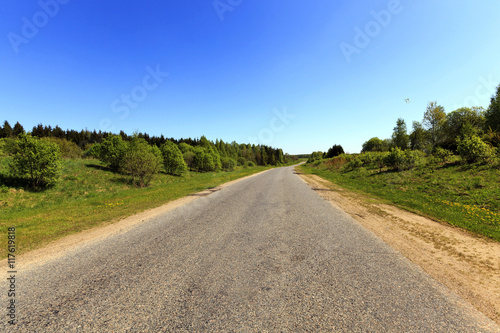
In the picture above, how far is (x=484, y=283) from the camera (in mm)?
3773

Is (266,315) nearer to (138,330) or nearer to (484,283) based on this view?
(138,330)

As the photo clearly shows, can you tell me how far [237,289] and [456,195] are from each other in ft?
49.7

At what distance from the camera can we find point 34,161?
19.1 m

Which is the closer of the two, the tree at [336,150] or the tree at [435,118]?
the tree at [435,118]

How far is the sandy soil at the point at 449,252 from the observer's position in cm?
352

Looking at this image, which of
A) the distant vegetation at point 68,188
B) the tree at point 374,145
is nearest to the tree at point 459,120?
the tree at point 374,145

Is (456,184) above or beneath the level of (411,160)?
beneath

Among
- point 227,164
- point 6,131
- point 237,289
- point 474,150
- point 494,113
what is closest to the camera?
point 237,289

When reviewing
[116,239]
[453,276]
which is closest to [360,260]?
[453,276]

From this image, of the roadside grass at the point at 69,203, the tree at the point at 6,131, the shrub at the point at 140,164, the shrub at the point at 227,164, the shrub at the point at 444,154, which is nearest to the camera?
the roadside grass at the point at 69,203

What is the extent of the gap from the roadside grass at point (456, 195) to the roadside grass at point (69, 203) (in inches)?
569

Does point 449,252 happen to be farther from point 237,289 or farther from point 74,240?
point 74,240

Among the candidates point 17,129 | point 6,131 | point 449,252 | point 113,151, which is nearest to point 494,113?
point 449,252

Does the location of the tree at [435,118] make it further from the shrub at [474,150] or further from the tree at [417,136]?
the shrub at [474,150]
